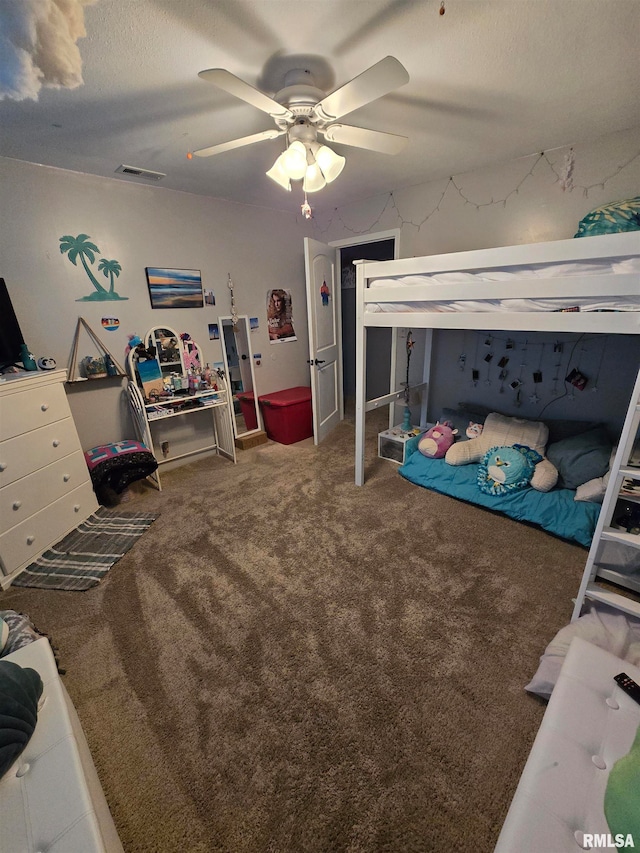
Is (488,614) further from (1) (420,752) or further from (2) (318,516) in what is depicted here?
(2) (318,516)

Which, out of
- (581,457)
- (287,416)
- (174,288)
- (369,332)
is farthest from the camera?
(369,332)

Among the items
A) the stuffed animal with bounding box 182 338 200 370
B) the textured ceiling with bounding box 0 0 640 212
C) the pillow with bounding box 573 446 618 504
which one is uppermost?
the textured ceiling with bounding box 0 0 640 212

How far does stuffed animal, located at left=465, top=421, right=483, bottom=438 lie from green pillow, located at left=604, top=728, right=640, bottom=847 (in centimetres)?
215

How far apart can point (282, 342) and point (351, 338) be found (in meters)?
1.47

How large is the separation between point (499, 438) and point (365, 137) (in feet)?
7.00

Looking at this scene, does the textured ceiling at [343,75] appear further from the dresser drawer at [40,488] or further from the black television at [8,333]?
the dresser drawer at [40,488]

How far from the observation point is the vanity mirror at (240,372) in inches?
132

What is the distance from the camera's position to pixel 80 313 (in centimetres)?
252

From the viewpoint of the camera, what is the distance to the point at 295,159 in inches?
61.5

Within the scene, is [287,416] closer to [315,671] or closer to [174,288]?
[174,288]

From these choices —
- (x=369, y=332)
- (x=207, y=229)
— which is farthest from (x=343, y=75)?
(x=369, y=332)

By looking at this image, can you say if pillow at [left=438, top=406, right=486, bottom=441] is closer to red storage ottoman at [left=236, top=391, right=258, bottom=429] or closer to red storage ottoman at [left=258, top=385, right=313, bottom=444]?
red storage ottoman at [left=258, top=385, right=313, bottom=444]

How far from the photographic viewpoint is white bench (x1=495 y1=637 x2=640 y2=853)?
0.71 meters

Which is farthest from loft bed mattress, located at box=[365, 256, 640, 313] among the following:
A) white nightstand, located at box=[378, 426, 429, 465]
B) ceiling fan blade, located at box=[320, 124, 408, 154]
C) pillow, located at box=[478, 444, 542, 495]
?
white nightstand, located at box=[378, 426, 429, 465]
